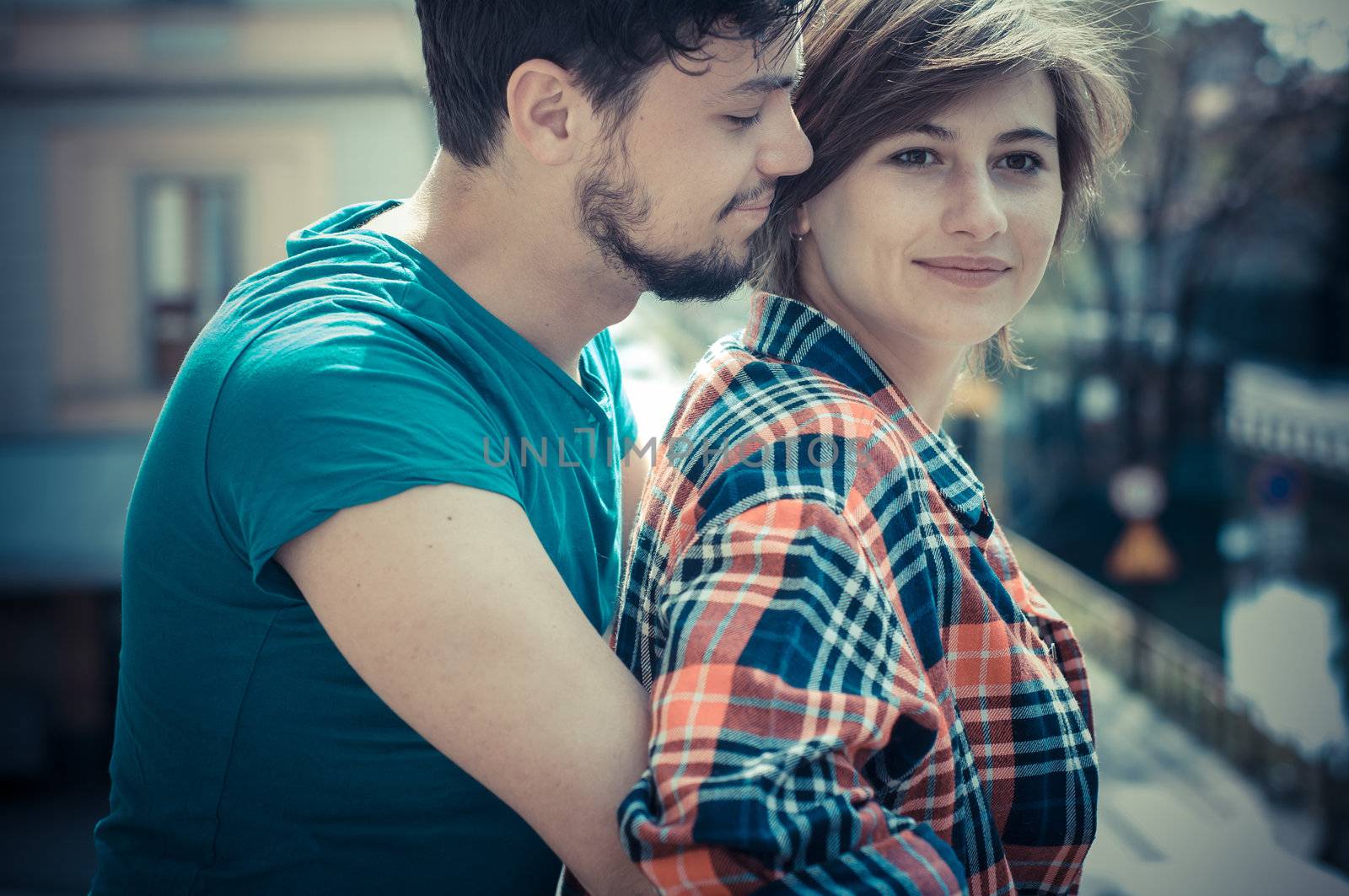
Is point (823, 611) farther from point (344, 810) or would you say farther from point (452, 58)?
point (452, 58)

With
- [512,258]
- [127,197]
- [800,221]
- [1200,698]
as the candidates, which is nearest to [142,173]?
[127,197]

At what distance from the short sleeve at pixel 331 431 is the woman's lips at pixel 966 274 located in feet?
2.22

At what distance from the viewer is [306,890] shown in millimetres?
1524

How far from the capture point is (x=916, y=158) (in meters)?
1.66

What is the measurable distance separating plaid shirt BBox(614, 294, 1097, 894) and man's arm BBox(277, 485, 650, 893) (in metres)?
0.07

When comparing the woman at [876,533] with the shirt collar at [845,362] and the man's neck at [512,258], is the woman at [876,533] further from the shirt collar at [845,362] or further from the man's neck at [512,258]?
the man's neck at [512,258]

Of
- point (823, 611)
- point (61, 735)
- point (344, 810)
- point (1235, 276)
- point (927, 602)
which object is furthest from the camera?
point (1235, 276)

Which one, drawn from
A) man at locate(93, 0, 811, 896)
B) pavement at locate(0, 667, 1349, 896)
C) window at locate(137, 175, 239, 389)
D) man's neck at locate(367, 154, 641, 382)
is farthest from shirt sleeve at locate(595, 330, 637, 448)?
window at locate(137, 175, 239, 389)

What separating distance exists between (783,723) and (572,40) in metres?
1.02

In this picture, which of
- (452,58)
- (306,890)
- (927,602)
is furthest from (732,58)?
(306,890)

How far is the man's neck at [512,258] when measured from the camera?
5.50ft

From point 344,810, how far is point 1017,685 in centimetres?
87

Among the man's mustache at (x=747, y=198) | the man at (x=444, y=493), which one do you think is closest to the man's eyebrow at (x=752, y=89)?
the man at (x=444, y=493)

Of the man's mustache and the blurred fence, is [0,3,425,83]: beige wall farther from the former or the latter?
the man's mustache
